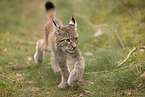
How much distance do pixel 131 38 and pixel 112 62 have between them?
171 cm

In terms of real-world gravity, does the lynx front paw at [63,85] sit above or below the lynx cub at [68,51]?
below

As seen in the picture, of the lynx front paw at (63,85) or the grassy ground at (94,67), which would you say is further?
the lynx front paw at (63,85)

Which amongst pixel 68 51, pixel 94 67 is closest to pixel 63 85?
pixel 68 51

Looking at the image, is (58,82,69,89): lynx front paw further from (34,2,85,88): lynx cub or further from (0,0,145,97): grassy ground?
(0,0,145,97): grassy ground

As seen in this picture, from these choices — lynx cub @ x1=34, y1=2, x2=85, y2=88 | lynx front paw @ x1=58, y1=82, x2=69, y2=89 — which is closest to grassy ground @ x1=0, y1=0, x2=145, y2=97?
lynx front paw @ x1=58, y1=82, x2=69, y2=89

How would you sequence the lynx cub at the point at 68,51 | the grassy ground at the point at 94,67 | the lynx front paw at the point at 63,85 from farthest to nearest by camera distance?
the lynx front paw at the point at 63,85 < the lynx cub at the point at 68,51 < the grassy ground at the point at 94,67

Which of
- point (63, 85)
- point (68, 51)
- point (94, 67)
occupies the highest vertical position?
point (68, 51)

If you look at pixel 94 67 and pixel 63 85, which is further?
pixel 94 67

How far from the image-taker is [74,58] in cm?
439

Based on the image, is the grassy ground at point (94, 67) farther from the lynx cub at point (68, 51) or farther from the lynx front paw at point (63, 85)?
the lynx cub at point (68, 51)

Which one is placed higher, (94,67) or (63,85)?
(94,67)

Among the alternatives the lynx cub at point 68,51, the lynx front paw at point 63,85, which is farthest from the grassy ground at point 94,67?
the lynx cub at point 68,51

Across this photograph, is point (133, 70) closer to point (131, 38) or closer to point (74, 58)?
point (74, 58)

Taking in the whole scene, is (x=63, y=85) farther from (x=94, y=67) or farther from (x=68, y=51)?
(x=94, y=67)
